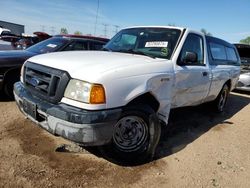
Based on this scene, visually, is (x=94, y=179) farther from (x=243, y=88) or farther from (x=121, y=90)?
(x=243, y=88)

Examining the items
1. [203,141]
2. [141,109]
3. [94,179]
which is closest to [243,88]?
[203,141]

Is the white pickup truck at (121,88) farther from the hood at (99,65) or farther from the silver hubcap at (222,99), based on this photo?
the silver hubcap at (222,99)

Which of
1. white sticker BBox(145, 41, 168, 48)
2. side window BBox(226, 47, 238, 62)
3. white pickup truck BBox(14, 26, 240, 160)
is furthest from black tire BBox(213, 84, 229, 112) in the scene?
white sticker BBox(145, 41, 168, 48)

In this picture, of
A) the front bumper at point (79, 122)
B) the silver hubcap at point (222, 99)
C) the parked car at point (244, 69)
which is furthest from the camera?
the parked car at point (244, 69)

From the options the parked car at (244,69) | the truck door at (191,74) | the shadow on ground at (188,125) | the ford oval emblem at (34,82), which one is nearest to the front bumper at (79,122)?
the ford oval emblem at (34,82)

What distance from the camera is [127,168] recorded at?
3484mm

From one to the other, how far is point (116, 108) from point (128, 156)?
83 cm

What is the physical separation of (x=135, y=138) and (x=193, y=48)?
2044 millimetres

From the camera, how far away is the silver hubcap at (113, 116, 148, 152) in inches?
137

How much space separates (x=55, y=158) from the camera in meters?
3.56

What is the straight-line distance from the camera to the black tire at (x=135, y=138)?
136 inches

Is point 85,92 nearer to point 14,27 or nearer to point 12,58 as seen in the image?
point 12,58

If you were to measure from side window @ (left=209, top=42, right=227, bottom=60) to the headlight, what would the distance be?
3.36 meters

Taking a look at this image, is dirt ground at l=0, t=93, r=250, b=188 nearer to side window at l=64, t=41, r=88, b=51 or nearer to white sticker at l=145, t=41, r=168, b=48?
white sticker at l=145, t=41, r=168, b=48
